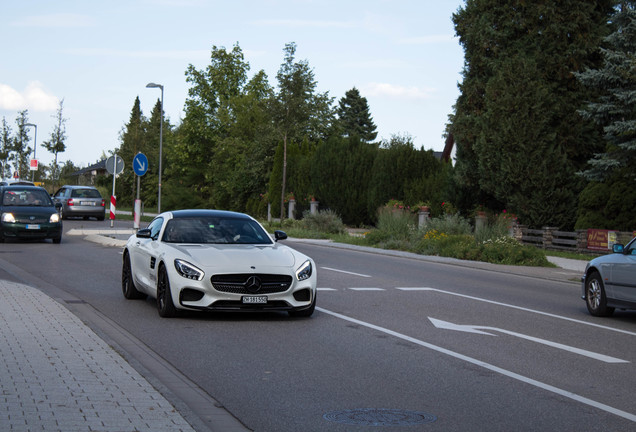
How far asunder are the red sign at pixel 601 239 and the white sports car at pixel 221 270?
16373 mm

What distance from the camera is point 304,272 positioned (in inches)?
422

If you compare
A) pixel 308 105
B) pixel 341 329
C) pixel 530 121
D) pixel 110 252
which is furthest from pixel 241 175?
pixel 341 329

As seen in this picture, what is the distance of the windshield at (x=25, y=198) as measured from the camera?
85.3 ft

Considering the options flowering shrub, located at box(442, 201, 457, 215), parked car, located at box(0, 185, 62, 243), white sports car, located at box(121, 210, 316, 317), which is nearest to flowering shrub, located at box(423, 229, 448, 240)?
flowering shrub, located at box(442, 201, 457, 215)

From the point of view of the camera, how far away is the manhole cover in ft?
19.2

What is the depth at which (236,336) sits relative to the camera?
9.55 meters

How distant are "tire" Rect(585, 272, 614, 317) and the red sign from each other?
43.0 ft

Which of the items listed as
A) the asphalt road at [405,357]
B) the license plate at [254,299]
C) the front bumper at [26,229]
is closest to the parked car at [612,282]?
the asphalt road at [405,357]

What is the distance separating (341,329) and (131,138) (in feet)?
204

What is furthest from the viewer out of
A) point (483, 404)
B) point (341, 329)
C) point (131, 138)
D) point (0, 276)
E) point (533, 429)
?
point (131, 138)

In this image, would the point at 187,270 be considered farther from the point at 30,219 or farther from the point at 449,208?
the point at 449,208

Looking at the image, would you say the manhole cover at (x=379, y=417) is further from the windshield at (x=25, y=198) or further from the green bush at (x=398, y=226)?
the green bush at (x=398, y=226)

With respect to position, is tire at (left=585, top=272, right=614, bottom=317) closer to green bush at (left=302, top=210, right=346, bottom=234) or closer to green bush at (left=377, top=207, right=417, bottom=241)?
green bush at (left=377, top=207, right=417, bottom=241)

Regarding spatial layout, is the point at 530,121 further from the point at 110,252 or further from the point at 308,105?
the point at 308,105
